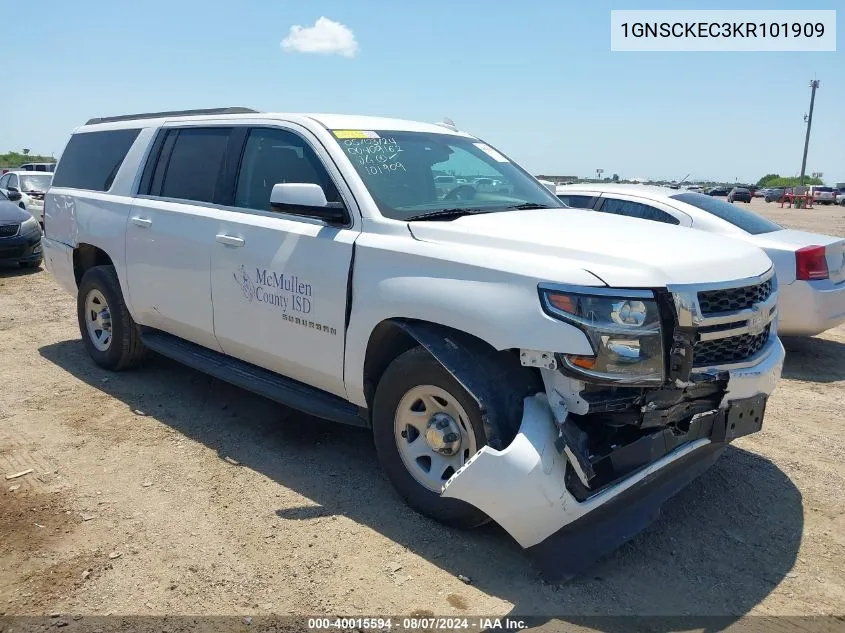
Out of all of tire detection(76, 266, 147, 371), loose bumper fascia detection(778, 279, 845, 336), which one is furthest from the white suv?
loose bumper fascia detection(778, 279, 845, 336)

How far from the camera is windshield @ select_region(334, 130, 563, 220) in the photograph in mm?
3967

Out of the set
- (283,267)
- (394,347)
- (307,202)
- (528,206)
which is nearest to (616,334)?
(394,347)

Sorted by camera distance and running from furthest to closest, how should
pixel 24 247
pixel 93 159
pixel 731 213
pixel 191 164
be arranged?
1. pixel 24 247
2. pixel 731 213
3. pixel 93 159
4. pixel 191 164

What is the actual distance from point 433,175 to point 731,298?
6.13 ft

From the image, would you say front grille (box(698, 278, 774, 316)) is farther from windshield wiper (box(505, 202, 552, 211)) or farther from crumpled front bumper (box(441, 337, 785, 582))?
windshield wiper (box(505, 202, 552, 211))

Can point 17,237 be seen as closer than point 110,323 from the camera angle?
No

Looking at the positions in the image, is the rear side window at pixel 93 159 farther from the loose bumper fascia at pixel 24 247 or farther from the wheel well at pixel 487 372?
the loose bumper fascia at pixel 24 247

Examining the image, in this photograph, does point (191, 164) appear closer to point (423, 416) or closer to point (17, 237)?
point (423, 416)

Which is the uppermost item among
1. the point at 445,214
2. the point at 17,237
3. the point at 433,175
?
the point at 433,175

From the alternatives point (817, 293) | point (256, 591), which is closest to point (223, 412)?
point (256, 591)

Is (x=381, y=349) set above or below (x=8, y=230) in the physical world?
above

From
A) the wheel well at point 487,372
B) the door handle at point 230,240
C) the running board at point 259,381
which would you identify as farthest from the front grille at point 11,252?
the wheel well at point 487,372

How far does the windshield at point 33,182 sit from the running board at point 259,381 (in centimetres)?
1261

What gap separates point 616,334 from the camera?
2.92 m
